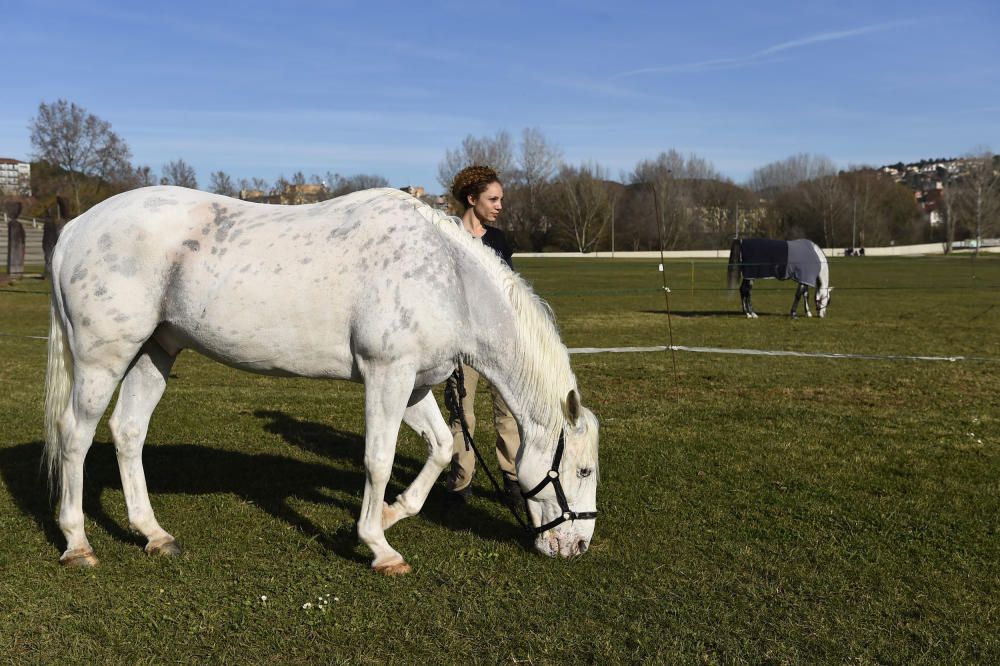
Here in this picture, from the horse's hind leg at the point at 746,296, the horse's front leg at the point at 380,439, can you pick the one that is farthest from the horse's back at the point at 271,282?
the horse's hind leg at the point at 746,296

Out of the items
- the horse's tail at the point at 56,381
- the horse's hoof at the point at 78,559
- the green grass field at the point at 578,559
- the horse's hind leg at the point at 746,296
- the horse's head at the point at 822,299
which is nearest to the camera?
the green grass field at the point at 578,559

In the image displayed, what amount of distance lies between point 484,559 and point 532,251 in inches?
2792

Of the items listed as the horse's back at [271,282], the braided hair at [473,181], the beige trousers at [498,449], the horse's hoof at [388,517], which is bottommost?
the horse's hoof at [388,517]

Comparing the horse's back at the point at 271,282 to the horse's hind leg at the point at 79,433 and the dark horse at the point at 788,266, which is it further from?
the dark horse at the point at 788,266

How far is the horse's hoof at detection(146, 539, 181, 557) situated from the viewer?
4.05 metres

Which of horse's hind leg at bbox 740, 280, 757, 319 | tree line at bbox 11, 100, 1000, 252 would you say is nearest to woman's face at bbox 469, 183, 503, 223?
horse's hind leg at bbox 740, 280, 757, 319

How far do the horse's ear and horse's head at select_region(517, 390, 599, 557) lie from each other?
0.17 ft

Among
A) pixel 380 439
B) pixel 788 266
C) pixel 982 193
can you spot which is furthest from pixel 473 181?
pixel 982 193

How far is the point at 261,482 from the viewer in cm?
542

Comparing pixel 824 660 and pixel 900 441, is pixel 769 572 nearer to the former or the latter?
pixel 824 660

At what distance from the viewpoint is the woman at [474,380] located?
488cm

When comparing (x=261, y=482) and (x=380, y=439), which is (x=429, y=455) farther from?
(x=261, y=482)

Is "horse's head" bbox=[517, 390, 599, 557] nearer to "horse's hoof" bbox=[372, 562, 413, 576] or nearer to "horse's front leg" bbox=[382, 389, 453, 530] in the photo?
"horse's front leg" bbox=[382, 389, 453, 530]

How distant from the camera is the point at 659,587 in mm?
3650
